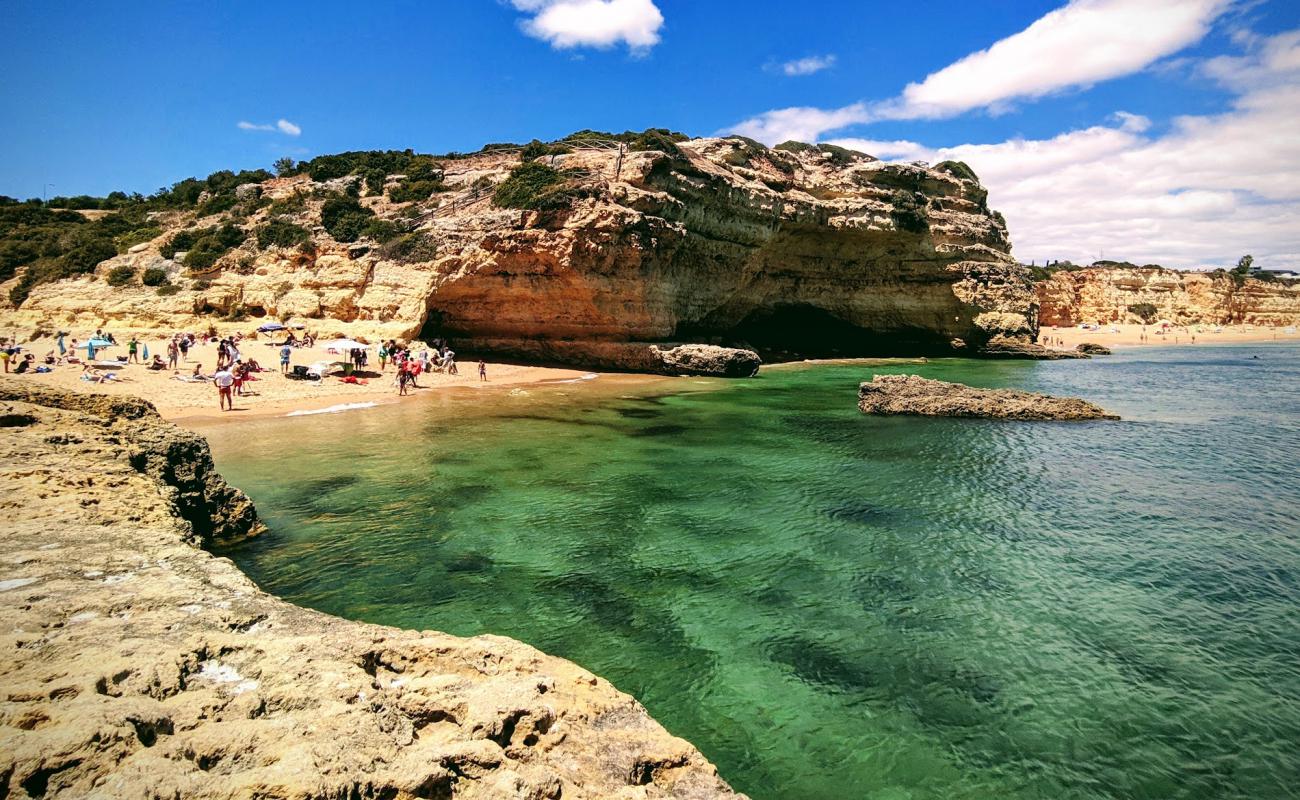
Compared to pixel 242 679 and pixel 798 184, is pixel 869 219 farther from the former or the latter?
pixel 242 679

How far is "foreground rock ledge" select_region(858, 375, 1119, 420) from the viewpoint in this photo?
2077 cm

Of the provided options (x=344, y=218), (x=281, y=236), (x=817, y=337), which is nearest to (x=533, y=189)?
(x=344, y=218)

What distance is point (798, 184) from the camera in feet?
133

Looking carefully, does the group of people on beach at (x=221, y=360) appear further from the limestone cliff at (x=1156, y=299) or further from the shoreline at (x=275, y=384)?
the limestone cliff at (x=1156, y=299)

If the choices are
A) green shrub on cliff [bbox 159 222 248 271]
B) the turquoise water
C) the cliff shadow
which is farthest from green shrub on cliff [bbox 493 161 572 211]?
the cliff shadow

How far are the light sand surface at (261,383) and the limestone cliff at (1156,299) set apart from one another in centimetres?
8025

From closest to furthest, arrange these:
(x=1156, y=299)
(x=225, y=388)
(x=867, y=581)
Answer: (x=867, y=581) < (x=225, y=388) < (x=1156, y=299)

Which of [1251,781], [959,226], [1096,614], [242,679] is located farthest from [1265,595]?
[959,226]

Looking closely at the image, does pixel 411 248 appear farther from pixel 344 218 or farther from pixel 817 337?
pixel 817 337

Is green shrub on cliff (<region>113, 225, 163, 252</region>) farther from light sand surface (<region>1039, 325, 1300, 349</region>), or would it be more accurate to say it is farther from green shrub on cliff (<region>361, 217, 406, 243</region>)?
light sand surface (<region>1039, 325, 1300, 349</region>)

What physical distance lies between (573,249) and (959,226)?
96.3ft

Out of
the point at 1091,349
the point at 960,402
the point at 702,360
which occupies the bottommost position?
the point at 960,402

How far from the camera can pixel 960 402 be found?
2159cm

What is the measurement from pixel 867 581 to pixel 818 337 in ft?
140
